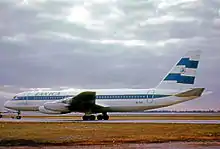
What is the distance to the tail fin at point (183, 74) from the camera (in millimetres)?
45375

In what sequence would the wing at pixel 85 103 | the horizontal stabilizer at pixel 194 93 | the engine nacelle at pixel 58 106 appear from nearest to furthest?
1. the horizontal stabilizer at pixel 194 93
2. the wing at pixel 85 103
3. the engine nacelle at pixel 58 106

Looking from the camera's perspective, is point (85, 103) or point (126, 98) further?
point (85, 103)

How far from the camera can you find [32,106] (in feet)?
171

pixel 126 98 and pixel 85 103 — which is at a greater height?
pixel 126 98

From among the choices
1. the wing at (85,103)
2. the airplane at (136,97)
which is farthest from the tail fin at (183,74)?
the wing at (85,103)

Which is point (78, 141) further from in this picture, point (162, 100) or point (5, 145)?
point (162, 100)

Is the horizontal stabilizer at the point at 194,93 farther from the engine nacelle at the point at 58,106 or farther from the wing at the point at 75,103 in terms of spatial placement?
the engine nacelle at the point at 58,106

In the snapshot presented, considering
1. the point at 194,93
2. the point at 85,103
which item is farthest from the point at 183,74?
the point at 85,103

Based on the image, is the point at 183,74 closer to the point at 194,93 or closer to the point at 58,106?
the point at 194,93

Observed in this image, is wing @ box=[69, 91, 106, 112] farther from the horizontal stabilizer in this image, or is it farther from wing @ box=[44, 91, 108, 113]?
the horizontal stabilizer

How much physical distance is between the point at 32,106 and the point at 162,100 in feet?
58.3

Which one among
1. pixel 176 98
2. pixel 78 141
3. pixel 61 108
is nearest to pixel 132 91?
pixel 176 98

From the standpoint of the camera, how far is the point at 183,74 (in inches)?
1799

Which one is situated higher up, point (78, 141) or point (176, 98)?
point (176, 98)
